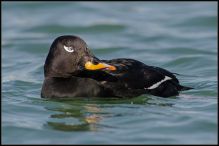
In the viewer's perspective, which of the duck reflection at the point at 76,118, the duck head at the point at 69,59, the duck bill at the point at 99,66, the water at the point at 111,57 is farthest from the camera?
the duck head at the point at 69,59

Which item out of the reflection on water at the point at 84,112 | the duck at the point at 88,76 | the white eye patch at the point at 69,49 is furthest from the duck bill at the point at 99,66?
the reflection on water at the point at 84,112

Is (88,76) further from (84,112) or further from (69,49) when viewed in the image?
(84,112)

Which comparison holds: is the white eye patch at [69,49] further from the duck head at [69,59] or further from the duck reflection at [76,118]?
the duck reflection at [76,118]

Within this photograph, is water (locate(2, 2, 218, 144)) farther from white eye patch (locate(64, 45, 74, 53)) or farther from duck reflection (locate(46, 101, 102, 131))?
white eye patch (locate(64, 45, 74, 53))

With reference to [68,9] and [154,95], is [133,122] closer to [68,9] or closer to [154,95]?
[154,95]

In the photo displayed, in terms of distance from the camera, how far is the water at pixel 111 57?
9961mm

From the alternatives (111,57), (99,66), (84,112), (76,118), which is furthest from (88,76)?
(111,57)

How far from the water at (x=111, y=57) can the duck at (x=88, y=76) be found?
136 millimetres

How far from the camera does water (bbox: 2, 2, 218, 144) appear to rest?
392 inches

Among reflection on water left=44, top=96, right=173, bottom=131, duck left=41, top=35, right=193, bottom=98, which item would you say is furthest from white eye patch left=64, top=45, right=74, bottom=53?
reflection on water left=44, top=96, right=173, bottom=131

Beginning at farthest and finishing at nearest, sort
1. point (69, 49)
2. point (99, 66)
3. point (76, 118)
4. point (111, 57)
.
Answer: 1. point (111, 57)
2. point (69, 49)
3. point (99, 66)
4. point (76, 118)

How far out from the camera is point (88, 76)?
444 inches

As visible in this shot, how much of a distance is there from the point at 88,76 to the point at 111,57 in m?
4.51

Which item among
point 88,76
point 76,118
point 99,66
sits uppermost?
point 99,66
